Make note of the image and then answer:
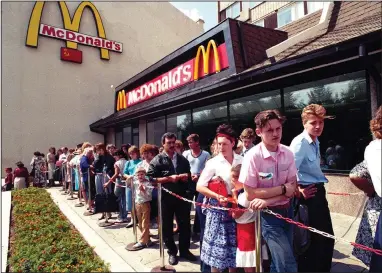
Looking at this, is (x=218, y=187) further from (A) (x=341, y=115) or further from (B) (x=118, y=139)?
(B) (x=118, y=139)

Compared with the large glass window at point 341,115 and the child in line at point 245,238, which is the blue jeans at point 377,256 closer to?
the child in line at point 245,238

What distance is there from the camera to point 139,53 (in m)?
20.1

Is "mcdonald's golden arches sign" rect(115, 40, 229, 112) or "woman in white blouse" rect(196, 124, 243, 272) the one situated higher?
"mcdonald's golden arches sign" rect(115, 40, 229, 112)

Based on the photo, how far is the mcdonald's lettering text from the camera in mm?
16312

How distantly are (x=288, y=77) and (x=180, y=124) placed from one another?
17.9 feet

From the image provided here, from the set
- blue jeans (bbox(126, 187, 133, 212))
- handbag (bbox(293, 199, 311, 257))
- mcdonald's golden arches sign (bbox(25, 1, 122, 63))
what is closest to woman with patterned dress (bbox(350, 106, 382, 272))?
handbag (bbox(293, 199, 311, 257))

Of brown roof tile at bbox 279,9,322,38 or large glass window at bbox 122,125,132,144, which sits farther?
large glass window at bbox 122,125,132,144

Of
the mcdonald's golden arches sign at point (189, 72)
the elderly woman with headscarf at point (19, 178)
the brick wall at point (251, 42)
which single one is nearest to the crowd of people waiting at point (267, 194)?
the brick wall at point (251, 42)

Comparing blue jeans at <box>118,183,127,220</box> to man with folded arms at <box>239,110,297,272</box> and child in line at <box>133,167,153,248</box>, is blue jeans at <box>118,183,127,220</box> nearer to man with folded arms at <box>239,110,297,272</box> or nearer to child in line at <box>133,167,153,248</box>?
child in line at <box>133,167,153,248</box>

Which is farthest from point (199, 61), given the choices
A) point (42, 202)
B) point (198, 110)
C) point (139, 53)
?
point (139, 53)

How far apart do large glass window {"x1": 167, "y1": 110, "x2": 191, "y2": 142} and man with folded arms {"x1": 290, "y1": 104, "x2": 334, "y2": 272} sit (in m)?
6.99

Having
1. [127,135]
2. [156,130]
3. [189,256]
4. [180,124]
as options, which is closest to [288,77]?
[189,256]

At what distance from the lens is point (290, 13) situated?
14523mm

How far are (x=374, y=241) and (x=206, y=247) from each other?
1.57m
